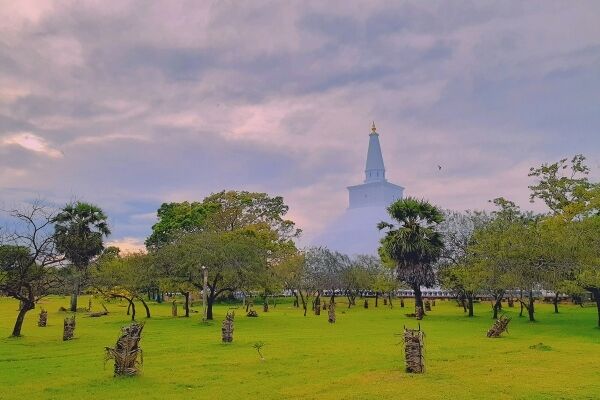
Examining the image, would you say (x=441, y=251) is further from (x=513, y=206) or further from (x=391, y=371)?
(x=391, y=371)

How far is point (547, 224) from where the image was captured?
38031 mm

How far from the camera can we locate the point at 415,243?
161 feet

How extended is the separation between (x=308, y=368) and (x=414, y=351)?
3.82m

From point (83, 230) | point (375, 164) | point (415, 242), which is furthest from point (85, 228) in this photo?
point (375, 164)

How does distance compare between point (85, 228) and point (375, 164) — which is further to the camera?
point (375, 164)

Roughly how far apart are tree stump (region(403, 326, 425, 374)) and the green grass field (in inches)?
15.3

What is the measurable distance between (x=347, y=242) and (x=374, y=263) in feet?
189

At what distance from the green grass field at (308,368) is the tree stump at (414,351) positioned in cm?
39

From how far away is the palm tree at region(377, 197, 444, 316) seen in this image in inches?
1933

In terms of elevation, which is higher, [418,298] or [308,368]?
[418,298]

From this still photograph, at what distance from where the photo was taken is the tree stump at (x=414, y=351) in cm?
1692

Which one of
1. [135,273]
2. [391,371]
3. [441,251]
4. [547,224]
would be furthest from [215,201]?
[391,371]

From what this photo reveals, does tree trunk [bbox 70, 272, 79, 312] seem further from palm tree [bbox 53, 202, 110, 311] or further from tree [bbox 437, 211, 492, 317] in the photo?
tree [bbox 437, 211, 492, 317]

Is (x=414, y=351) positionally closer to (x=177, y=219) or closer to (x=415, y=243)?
(x=415, y=243)
